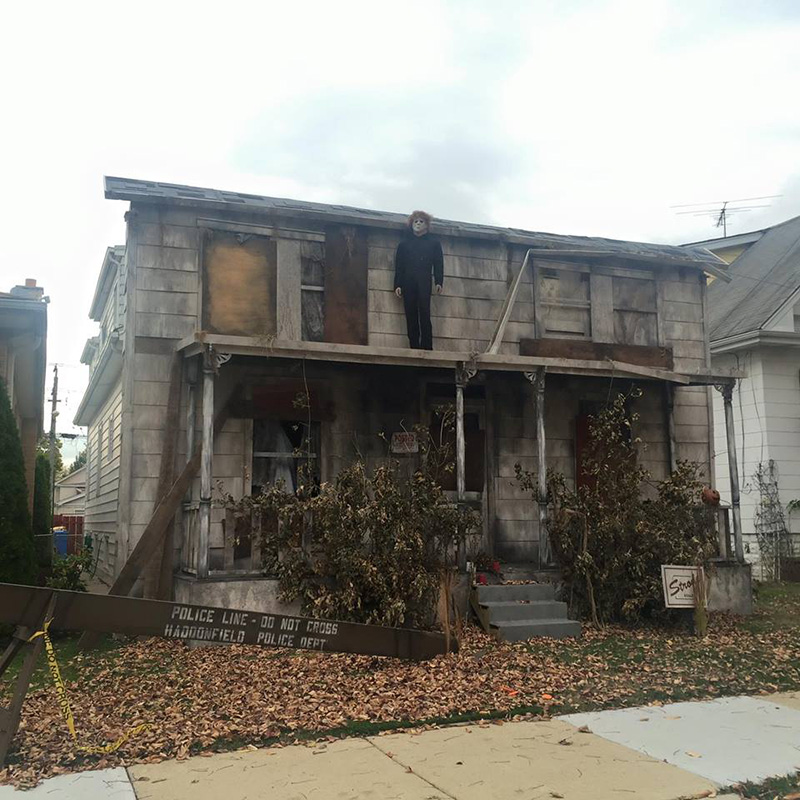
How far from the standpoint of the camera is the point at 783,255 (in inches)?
725

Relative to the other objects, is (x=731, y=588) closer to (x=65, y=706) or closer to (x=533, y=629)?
(x=533, y=629)

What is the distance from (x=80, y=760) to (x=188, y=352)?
5741mm

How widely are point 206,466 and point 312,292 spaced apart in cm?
317

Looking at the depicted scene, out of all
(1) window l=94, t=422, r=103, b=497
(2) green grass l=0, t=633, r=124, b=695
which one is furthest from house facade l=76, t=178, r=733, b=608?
(1) window l=94, t=422, r=103, b=497

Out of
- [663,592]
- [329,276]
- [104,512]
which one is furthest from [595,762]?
[104,512]

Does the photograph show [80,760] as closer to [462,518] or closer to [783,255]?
[462,518]

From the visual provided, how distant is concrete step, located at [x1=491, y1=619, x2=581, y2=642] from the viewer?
8.81 m

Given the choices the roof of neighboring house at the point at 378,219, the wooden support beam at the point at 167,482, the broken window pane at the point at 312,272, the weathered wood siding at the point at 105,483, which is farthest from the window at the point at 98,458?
the broken window pane at the point at 312,272

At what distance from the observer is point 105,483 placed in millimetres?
15125

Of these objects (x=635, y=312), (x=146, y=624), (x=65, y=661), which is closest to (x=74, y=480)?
(x=635, y=312)

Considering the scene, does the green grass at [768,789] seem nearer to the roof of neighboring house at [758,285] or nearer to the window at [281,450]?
the window at [281,450]

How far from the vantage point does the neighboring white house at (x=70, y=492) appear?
146ft

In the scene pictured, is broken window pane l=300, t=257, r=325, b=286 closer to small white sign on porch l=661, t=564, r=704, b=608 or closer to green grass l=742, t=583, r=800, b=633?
small white sign on porch l=661, t=564, r=704, b=608

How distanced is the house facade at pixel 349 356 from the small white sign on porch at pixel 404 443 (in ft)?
0.62
